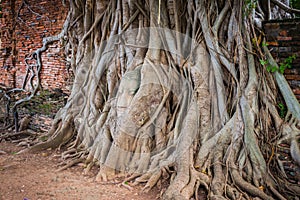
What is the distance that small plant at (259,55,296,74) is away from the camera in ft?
10.6

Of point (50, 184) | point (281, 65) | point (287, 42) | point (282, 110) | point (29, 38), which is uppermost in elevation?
point (29, 38)

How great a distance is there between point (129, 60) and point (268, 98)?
1.76 meters

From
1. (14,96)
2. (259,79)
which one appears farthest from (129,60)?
(14,96)

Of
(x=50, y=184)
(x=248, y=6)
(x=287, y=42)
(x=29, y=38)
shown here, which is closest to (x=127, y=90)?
(x=50, y=184)

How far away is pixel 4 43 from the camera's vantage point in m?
7.19

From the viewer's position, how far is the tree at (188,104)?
296cm

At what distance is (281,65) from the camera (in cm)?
329

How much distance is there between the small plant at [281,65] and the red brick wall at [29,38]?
12.5 ft

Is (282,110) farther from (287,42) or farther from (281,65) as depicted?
(287,42)

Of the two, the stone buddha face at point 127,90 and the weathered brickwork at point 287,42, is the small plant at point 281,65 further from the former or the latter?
the stone buddha face at point 127,90

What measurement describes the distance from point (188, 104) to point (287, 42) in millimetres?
1240

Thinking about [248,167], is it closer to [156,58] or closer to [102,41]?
[156,58]

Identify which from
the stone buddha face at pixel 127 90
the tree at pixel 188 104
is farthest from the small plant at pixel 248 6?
the stone buddha face at pixel 127 90

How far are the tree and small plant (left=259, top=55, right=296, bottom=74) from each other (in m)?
0.05
